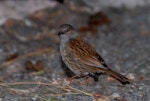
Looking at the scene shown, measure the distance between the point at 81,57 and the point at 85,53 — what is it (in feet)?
0.23

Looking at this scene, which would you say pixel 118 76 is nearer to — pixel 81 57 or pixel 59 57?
pixel 81 57

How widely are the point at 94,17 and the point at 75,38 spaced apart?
145 inches

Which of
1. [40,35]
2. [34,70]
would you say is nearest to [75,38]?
[34,70]

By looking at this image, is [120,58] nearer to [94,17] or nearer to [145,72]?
[145,72]

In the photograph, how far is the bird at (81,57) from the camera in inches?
275

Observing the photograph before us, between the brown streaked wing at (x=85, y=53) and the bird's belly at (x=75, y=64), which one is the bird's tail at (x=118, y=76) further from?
the bird's belly at (x=75, y=64)

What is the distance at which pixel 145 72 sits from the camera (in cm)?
777

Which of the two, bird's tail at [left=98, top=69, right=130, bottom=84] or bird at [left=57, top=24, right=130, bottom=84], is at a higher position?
bird at [left=57, top=24, right=130, bottom=84]

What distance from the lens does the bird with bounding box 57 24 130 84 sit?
6977 mm

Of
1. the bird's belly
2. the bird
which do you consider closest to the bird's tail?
the bird

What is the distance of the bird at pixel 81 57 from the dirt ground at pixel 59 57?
0.15 m

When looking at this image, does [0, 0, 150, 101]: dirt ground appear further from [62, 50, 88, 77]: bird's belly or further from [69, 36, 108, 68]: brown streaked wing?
[69, 36, 108, 68]: brown streaked wing

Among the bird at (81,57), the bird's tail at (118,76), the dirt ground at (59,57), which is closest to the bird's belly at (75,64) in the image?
the bird at (81,57)

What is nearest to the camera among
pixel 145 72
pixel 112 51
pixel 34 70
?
pixel 145 72
